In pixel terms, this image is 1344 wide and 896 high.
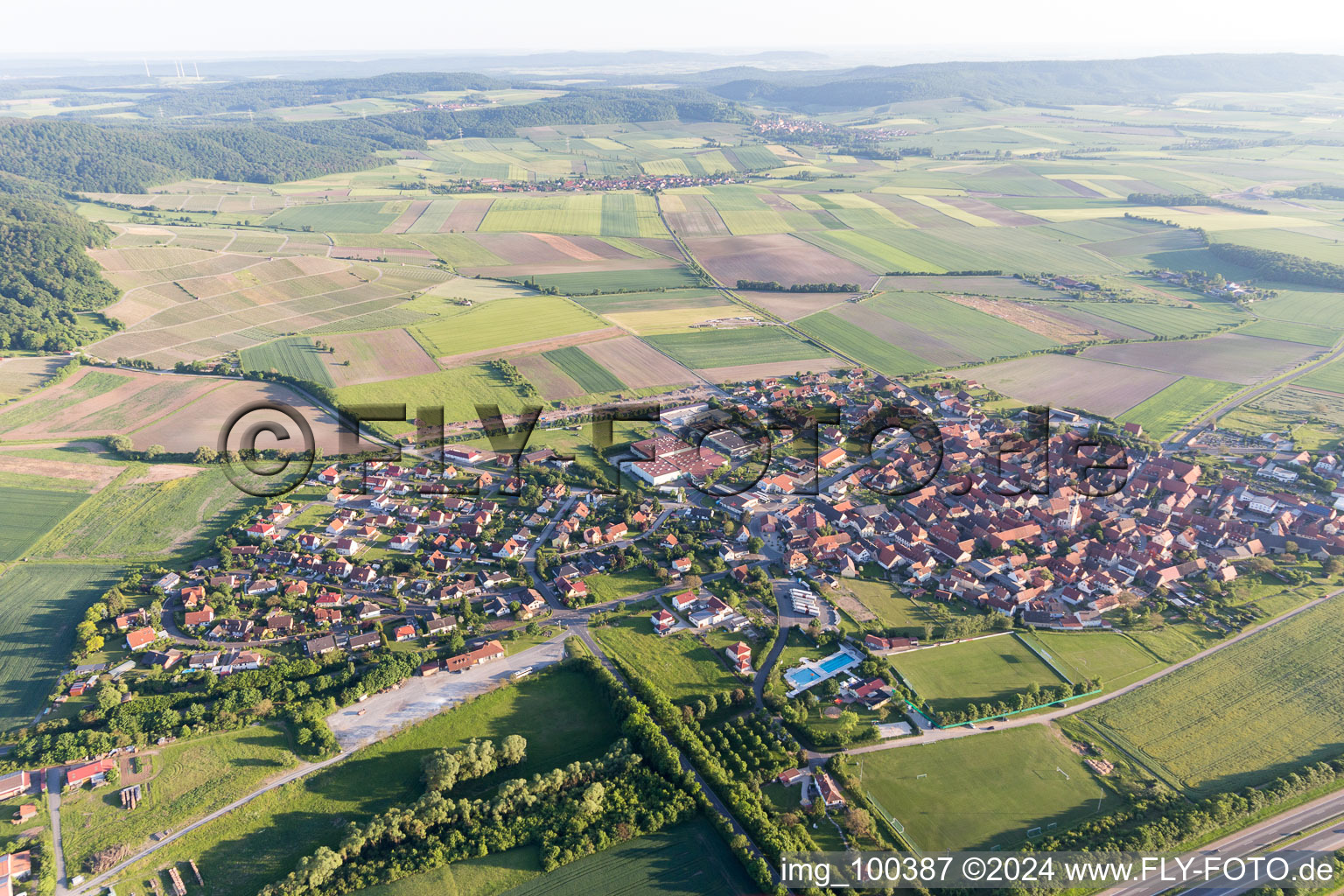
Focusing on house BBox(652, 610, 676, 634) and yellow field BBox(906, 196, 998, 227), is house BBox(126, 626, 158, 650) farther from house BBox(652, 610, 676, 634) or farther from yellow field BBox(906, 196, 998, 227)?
yellow field BBox(906, 196, 998, 227)

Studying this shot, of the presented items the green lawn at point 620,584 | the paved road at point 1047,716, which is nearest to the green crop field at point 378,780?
the green lawn at point 620,584

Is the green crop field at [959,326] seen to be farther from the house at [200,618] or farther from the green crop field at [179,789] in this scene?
the green crop field at [179,789]

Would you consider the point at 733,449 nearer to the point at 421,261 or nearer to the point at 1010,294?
the point at 1010,294

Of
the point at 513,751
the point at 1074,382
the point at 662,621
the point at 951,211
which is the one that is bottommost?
the point at 513,751

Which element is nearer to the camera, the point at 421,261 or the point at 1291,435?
the point at 1291,435

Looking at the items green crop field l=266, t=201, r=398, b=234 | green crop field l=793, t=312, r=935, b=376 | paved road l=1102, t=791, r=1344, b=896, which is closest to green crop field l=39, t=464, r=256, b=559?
paved road l=1102, t=791, r=1344, b=896

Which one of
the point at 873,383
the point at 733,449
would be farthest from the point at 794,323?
the point at 733,449

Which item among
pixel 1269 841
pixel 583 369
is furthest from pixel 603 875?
pixel 583 369

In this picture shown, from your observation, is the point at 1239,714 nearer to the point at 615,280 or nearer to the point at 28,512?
the point at 28,512
